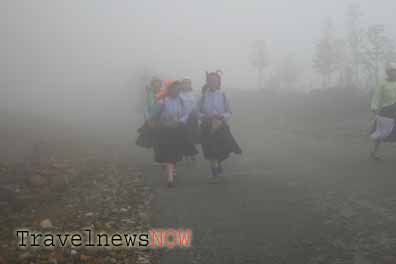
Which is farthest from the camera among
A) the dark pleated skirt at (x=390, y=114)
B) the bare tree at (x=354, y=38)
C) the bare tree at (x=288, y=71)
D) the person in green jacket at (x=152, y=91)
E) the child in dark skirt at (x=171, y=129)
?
the bare tree at (x=288, y=71)

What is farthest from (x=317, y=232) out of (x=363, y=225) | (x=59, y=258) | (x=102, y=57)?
(x=102, y=57)

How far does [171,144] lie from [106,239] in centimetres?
396

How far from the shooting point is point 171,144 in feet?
32.6

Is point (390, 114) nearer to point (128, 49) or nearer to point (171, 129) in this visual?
point (171, 129)

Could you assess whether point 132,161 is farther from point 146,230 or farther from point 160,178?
point 146,230

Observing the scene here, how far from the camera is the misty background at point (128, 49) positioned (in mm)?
73750

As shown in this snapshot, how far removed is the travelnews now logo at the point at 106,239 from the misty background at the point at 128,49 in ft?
128

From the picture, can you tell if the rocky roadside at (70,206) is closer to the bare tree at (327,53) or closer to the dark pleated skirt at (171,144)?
the dark pleated skirt at (171,144)

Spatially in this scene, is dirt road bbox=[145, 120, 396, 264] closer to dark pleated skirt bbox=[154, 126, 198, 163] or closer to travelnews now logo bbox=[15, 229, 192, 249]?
travelnews now logo bbox=[15, 229, 192, 249]

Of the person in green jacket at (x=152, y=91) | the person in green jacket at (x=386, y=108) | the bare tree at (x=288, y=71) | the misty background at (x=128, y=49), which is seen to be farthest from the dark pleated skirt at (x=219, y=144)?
the bare tree at (x=288, y=71)

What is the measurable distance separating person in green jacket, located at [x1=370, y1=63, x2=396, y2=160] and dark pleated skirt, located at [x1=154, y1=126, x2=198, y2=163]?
471cm

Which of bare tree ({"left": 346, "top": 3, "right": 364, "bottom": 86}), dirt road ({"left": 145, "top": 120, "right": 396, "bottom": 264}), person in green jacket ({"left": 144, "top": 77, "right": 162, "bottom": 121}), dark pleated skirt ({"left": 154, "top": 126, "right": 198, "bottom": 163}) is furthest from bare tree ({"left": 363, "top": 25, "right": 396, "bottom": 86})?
dark pleated skirt ({"left": 154, "top": 126, "right": 198, "bottom": 163})

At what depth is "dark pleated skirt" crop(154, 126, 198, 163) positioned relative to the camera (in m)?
9.88

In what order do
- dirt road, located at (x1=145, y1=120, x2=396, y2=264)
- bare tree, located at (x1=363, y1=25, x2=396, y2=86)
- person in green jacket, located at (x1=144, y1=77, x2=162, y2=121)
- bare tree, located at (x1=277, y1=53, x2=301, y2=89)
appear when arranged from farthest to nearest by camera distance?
bare tree, located at (x1=277, y1=53, x2=301, y2=89) < bare tree, located at (x1=363, y1=25, x2=396, y2=86) < person in green jacket, located at (x1=144, y1=77, x2=162, y2=121) < dirt road, located at (x1=145, y1=120, x2=396, y2=264)
